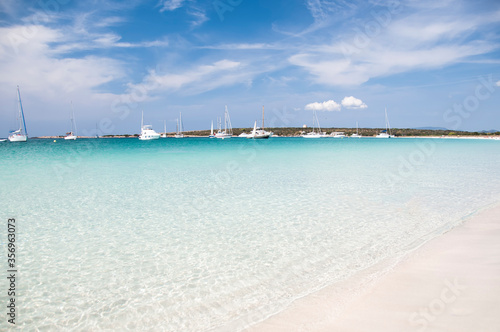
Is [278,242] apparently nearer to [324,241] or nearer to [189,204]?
[324,241]

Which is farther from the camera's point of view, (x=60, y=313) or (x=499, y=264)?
(x=499, y=264)

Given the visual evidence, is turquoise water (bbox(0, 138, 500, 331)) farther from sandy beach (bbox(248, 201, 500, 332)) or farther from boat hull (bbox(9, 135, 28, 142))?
boat hull (bbox(9, 135, 28, 142))

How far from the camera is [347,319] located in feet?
11.9

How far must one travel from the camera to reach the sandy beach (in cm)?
343

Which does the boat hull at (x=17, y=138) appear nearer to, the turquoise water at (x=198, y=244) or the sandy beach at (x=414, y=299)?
the turquoise water at (x=198, y=244)

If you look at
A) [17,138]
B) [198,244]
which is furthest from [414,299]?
[17,138]

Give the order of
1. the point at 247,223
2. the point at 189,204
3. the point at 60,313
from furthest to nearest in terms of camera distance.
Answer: the point at 189,204 → the point at 247,223 → the point at 60,313

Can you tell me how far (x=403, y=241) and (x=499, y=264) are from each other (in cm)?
184

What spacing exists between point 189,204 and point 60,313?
641cm

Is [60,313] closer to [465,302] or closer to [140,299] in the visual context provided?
[140,299]

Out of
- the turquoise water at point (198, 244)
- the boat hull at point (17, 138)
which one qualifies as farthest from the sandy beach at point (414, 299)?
the boat hull at point (17, 138)

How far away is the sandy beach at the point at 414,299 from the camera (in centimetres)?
343

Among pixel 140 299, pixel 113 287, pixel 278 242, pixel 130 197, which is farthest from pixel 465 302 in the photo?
pixel 130 197

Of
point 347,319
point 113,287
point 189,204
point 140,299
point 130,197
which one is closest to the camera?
point 347,319
